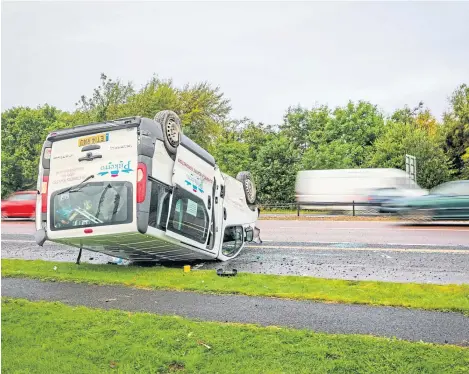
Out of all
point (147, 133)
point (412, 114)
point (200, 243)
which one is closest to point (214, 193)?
point (200, 243)

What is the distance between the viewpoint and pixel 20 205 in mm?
23031

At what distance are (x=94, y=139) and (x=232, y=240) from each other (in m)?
4.26

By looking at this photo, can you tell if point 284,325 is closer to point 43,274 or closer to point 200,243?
point 200,243

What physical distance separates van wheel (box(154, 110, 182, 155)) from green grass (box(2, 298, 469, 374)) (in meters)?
3.28

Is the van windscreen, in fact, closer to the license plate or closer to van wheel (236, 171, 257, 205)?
the license plate

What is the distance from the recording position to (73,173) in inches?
300

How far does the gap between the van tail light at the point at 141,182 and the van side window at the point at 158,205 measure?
156mm

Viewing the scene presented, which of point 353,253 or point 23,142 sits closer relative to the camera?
point 353,253

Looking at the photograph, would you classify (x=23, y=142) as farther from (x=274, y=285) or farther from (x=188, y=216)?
(x=274, y=285)

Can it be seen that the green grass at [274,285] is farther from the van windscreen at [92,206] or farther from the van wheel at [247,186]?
the van wheel at [247,186]

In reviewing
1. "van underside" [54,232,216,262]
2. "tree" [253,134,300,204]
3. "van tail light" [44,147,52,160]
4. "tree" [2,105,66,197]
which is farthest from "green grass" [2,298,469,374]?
"tree" [253,134,300,204]

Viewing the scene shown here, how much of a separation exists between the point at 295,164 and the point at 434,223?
1600cm

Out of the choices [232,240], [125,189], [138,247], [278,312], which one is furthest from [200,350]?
[232,240]

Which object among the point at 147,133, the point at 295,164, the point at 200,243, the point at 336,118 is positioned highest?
the point at 336,118
